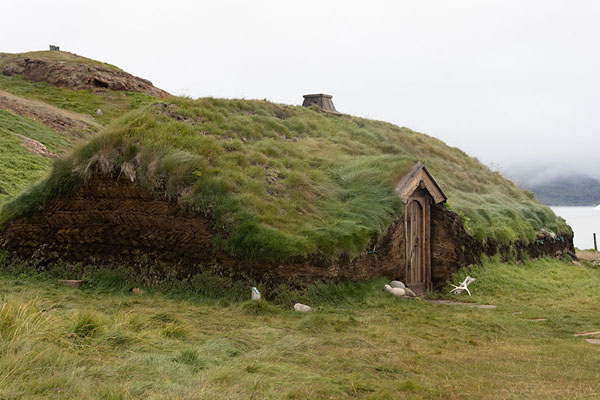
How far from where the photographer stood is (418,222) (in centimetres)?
1420

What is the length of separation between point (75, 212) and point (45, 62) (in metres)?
29.7

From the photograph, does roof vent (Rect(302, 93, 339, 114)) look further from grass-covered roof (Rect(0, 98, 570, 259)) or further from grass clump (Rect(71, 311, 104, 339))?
grass clump (Rect(71, 311, 104, 339))

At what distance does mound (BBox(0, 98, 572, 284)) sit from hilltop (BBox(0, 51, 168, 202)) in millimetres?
4964

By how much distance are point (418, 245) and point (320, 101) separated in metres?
10.6

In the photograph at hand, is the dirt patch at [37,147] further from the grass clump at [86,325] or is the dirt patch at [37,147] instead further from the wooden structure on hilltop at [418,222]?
the grass clump at [86,325]

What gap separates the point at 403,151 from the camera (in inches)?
811

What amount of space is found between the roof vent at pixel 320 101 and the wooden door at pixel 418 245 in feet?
31.0

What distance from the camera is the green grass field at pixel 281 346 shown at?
4305 mm

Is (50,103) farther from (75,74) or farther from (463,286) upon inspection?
(463,286)

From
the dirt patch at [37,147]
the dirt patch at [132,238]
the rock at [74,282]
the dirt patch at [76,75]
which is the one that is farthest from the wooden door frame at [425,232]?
the dirt patch at [76,75]

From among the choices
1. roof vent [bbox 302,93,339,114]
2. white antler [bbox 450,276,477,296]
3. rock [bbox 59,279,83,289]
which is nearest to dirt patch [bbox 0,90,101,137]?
roof vent [bbox 302,93,339,114]

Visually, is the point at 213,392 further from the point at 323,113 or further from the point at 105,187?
the point at 323,113

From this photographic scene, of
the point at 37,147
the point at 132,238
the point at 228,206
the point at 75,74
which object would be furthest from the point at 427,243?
the point at 75,74

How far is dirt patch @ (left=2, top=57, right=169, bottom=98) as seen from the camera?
3438cm
